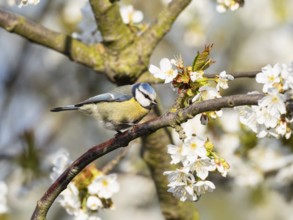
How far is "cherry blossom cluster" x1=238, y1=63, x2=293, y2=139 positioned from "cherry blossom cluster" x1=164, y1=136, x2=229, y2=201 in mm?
99

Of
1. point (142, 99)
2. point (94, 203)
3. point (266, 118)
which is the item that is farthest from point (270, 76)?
point (94, 203)

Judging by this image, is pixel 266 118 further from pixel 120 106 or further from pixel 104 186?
pixel 104 186

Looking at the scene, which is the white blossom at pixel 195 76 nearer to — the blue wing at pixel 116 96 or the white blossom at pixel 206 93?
the white blossom at pixel 206 93

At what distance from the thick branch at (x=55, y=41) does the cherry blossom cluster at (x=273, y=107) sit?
0.62 metres

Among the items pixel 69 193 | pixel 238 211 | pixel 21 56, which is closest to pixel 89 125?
pixel 21 56

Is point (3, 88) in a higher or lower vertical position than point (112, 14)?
higher

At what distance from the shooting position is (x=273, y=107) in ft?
4.24

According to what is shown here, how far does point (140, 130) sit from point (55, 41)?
620mm

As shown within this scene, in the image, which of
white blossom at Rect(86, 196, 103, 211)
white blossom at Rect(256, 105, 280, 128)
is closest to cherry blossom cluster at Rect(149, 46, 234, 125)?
white blossom at Rect(256, 105, 280, 128)

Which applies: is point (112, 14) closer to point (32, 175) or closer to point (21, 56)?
point (32, 175)

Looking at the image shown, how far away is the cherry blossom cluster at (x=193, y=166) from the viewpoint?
1.39 meters

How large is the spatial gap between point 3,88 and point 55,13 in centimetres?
60

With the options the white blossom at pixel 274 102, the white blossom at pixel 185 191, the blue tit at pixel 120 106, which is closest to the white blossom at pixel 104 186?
the blue tit at pixel 120 106

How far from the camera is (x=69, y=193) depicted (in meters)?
1.96
